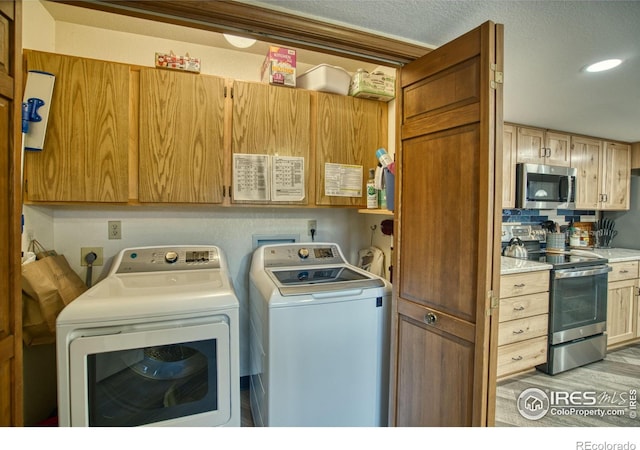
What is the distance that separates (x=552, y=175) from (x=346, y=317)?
102 inches

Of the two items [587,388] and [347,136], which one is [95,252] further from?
[587,388]

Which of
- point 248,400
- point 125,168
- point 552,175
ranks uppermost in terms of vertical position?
point 552,175

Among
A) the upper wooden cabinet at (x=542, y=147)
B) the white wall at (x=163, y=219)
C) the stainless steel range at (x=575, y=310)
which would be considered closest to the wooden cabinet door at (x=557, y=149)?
the upper wooden cabinet at (x=542, y=147)

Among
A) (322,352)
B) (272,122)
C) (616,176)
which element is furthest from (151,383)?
(616,176)

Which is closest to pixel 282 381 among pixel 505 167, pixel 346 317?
pixel 346 317

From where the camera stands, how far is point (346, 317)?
1490 mm

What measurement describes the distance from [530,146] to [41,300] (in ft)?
12.1

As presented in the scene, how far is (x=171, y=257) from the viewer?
1.73 meters

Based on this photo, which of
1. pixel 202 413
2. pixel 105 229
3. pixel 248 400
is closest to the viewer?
pixel 202 413

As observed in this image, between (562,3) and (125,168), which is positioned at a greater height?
(562,3)

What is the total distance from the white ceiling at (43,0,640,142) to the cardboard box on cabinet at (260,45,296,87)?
242mm

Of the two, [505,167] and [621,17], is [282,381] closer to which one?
[621,17]

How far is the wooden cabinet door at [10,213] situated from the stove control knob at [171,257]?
811 mm
